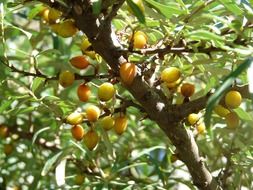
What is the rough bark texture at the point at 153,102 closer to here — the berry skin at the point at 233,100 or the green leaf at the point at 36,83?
the berry skin at the point at 233,100

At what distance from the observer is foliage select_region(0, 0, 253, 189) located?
852 mm

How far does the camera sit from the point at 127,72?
88 cm

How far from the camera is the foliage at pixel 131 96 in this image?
85cm

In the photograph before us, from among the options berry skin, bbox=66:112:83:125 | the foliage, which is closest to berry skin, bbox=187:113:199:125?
the foliage

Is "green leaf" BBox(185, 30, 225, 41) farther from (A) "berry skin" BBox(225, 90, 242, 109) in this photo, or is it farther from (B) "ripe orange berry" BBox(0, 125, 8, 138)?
(B) "ripe orange berry" BBox(0, 125, 8, 138)

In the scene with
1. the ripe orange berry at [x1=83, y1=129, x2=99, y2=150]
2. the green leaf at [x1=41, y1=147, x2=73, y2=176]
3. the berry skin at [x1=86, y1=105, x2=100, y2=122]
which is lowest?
the green leaf at [x1=41, y1=147, x2=73, y2=176]

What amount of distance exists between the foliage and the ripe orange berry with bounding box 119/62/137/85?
0.03 metres

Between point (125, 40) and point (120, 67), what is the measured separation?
0.48ft

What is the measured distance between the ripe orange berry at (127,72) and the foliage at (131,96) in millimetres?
28

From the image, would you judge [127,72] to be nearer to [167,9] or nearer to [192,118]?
[167,9]

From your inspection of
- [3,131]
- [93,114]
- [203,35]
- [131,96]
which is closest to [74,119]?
[93,114]

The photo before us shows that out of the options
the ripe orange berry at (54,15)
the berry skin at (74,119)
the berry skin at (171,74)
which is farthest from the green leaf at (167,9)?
the berry skin at (74,119)

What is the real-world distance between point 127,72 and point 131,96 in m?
0.44

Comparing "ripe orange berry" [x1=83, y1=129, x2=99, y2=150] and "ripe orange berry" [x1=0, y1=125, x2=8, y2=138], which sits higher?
"ripe orange berry" [x1=83, y1=129, x2=99, y2=150]
